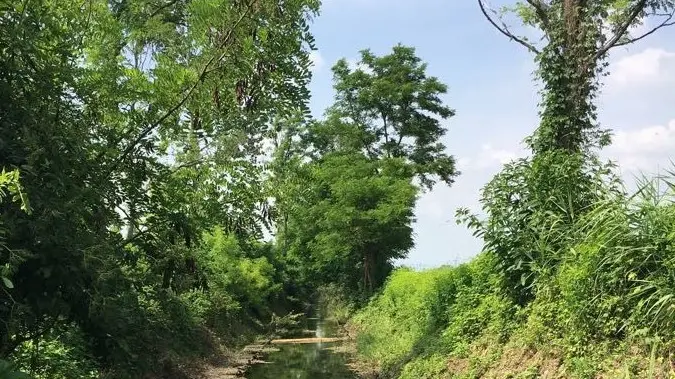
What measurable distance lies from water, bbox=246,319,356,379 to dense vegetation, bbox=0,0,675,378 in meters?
3.36

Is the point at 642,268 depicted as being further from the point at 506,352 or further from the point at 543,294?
the point at 506,352

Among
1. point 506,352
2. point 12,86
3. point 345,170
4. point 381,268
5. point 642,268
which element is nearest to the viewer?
point 12,86

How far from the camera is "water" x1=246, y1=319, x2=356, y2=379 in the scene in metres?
16.7

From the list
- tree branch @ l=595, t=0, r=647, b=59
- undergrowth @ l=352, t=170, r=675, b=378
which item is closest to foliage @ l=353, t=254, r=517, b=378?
undergrowth @ l=352, t=170, r=675, b=378

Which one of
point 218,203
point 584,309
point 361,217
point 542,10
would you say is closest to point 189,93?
point 218,203

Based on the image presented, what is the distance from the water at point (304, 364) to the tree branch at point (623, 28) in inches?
413

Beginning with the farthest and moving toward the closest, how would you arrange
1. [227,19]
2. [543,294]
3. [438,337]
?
1. [438,337]
2. [543,294]
3. [227,19]

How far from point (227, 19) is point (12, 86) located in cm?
192

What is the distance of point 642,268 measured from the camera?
6.52 m

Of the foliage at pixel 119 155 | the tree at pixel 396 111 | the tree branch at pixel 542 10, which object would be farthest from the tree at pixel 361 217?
the foliage at pixel 119 155

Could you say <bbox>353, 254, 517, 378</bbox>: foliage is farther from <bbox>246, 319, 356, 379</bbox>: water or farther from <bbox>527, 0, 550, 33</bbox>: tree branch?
<bbox>527, 0, 550, 33</bbox>: tree branch

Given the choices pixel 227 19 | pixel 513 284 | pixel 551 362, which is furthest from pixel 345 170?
pixel 227 19

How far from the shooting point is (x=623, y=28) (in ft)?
38.2

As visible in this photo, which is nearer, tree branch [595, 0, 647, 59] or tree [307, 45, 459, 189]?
tree branch [595, 0, 647, 59]
